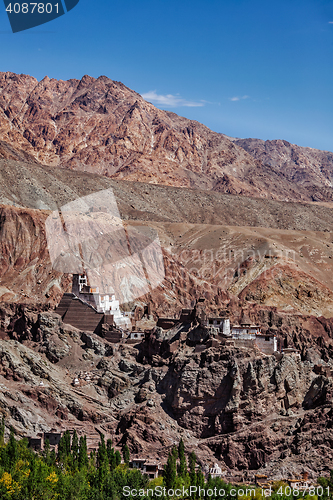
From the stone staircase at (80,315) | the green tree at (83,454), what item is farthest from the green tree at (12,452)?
the stone staircase at (80,315)

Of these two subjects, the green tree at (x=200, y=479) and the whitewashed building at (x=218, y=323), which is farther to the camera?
the whitewashed building at (x=218, y=323)

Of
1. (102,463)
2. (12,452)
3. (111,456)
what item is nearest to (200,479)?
(102,463)

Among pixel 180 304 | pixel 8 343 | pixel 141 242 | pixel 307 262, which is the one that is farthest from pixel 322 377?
pixel 307 262

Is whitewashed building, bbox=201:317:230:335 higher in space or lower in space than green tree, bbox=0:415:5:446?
higher

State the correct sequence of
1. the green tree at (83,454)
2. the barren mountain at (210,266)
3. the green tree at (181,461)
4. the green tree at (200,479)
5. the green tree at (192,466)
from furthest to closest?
the barren mountain at (210,266), the green tree at (83,454), the green tree at (181,461), the green tree at (192,466), the green tree at (200,479)

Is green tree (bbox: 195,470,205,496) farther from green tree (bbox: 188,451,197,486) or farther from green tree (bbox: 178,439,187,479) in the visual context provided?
green tree (bbox: 178,439,187,479)

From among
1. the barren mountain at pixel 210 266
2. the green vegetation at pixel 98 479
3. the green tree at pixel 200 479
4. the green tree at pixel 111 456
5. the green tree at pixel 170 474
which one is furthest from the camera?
the barren mountain at pixel 210 266

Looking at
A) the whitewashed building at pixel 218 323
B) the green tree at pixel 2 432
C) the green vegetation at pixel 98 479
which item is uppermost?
the whitewashed building at pixel 218 323

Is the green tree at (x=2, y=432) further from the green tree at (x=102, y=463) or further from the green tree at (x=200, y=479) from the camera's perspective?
the green tree at (x=200, y=479)

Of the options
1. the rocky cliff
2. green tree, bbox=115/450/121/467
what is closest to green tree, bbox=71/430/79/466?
the rocky cliff
